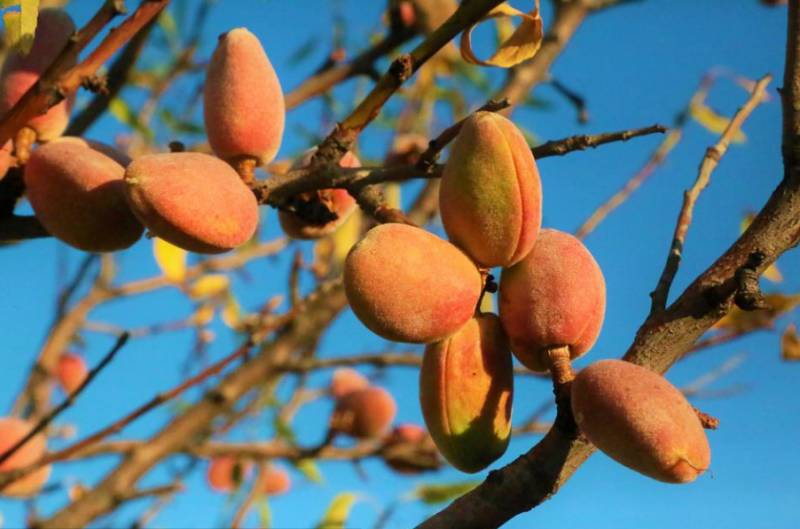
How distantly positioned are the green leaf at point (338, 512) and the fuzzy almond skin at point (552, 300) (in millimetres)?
1033

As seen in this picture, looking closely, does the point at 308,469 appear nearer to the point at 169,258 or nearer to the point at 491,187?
the point at 169,258

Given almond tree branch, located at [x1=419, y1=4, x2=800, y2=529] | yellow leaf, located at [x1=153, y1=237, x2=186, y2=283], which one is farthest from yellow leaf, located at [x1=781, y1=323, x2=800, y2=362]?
yellow leaf, located at [x1=153, y1=237, x2=186, y2=283]

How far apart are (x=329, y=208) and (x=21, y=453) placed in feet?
2.73

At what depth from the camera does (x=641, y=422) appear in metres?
0.53

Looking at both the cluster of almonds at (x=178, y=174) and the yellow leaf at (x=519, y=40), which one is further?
the yellow leaf at (x=519, y=40)

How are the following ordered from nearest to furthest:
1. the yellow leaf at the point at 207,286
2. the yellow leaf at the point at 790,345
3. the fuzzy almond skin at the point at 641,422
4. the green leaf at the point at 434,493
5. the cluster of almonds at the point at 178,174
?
the fuzzy almond skin at the point at 641,422, the cluster of almonds at the point at 178,174, the yellow leaf at the point at 790,345, the green leaf at the point at 434,493, the yellow leaf at the point at 207,286

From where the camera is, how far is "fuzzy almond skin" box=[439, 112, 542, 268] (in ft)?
1.99

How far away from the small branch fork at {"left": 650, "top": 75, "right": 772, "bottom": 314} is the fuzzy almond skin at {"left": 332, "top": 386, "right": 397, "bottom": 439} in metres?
1.20

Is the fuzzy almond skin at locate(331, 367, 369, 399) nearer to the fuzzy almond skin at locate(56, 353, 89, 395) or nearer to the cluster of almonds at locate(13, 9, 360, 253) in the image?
the fuzzy almond skin at locate(56, 353, 89, 395)

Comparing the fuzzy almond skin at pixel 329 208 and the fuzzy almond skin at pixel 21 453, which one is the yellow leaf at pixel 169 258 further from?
the fuzzy almond skin at pixel 329 208

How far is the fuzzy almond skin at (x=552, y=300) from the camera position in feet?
2.04

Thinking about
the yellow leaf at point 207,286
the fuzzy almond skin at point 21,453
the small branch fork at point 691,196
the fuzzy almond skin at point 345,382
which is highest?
the small branch fork at point 691,196

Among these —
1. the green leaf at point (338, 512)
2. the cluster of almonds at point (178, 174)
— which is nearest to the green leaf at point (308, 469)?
the green leaf at point (338, 512)

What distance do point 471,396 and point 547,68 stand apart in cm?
114
